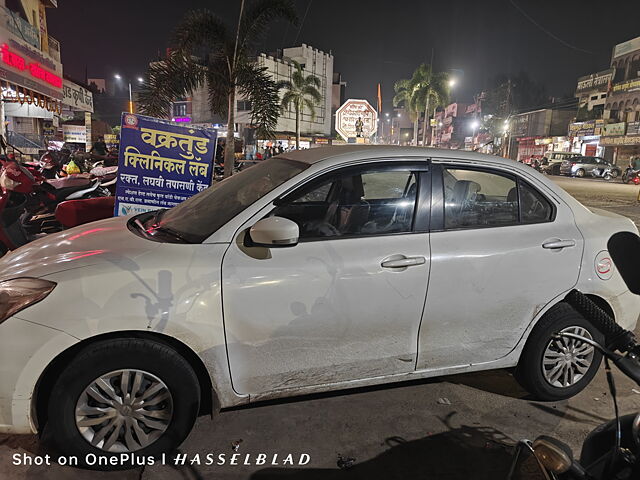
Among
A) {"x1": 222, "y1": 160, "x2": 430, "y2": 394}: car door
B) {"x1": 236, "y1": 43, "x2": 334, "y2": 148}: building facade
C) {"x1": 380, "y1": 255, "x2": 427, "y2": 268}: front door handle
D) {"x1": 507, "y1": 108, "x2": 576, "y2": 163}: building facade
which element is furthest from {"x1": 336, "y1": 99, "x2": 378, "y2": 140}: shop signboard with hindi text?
{"x1": 507, "y1": 108, "x2": 576, "y2": 163}: building facade

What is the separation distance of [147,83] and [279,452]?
323 inches

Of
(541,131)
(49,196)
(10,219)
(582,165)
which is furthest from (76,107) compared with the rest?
(541,131)

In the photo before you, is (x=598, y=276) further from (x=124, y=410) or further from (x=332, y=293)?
(x=124, y=410)

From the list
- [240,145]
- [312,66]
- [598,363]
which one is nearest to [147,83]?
[598,363]

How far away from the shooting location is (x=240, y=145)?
107 feet

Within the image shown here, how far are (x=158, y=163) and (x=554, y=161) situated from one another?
3796 cm

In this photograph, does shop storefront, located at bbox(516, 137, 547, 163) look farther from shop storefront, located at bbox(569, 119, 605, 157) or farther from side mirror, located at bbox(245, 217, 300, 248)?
side mirror, located at bbox(245, 217, 300, 248)

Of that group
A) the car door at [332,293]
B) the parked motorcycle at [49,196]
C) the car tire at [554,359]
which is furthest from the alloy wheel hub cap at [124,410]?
the parked motorcycle at [49,196]

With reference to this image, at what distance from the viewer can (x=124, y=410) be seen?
2.38 meters

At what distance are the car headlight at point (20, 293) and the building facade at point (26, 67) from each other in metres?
13.5

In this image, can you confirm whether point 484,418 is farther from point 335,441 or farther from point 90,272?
point 90,272

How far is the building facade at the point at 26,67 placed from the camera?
44.7ft

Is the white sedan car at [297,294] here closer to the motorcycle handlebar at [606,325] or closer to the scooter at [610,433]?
the scooter at [610,433]

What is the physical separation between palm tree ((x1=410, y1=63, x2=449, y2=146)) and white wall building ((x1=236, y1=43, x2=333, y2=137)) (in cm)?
1693
